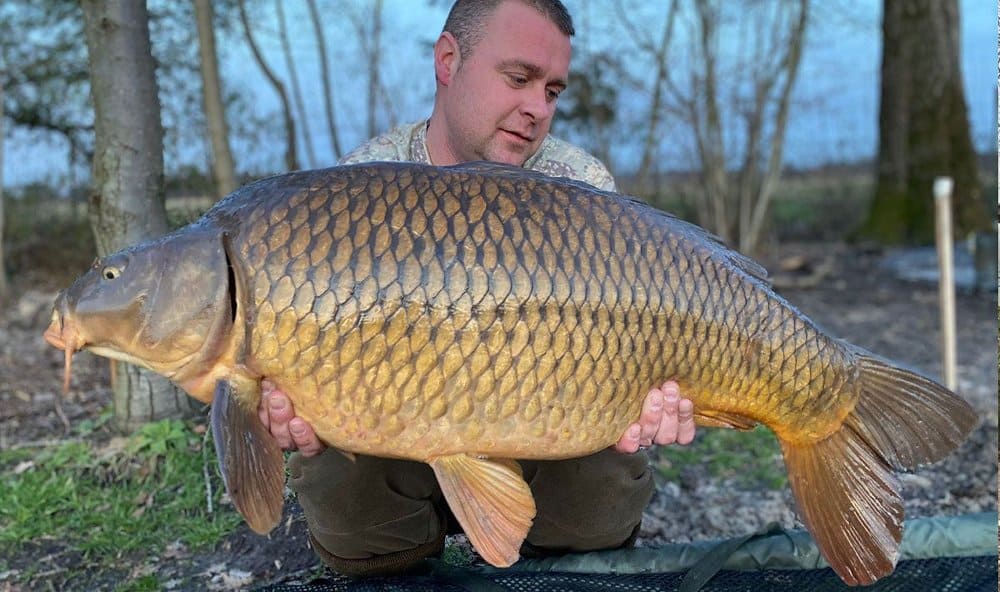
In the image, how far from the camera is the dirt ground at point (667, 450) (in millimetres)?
1952

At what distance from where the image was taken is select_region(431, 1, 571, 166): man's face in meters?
1.85

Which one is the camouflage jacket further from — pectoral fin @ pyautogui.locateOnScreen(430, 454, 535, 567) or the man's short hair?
pectoral fin @ pyautogui.locateOnScreen(430, 454, 535, 567)

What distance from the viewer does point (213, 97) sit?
136 inches

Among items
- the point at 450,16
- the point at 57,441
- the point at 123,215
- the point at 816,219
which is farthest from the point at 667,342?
the point at 816,219

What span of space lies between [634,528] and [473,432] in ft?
2.32

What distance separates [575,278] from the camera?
1.37m

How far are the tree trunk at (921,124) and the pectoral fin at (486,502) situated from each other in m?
7.82

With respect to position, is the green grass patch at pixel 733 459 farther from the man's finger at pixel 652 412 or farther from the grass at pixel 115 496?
the grass at pixel 115 496

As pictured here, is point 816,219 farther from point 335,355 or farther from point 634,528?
point 335,355

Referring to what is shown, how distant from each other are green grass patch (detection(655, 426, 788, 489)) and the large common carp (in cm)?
113

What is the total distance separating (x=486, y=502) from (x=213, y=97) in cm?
259

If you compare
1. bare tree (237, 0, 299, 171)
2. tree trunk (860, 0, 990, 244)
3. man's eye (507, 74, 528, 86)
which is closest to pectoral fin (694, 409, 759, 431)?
man's eye (507, 74, 528, 86)

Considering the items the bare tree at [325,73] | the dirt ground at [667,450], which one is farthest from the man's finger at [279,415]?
the bare tree at [325,73]

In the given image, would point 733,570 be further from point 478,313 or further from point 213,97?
point 213,97
